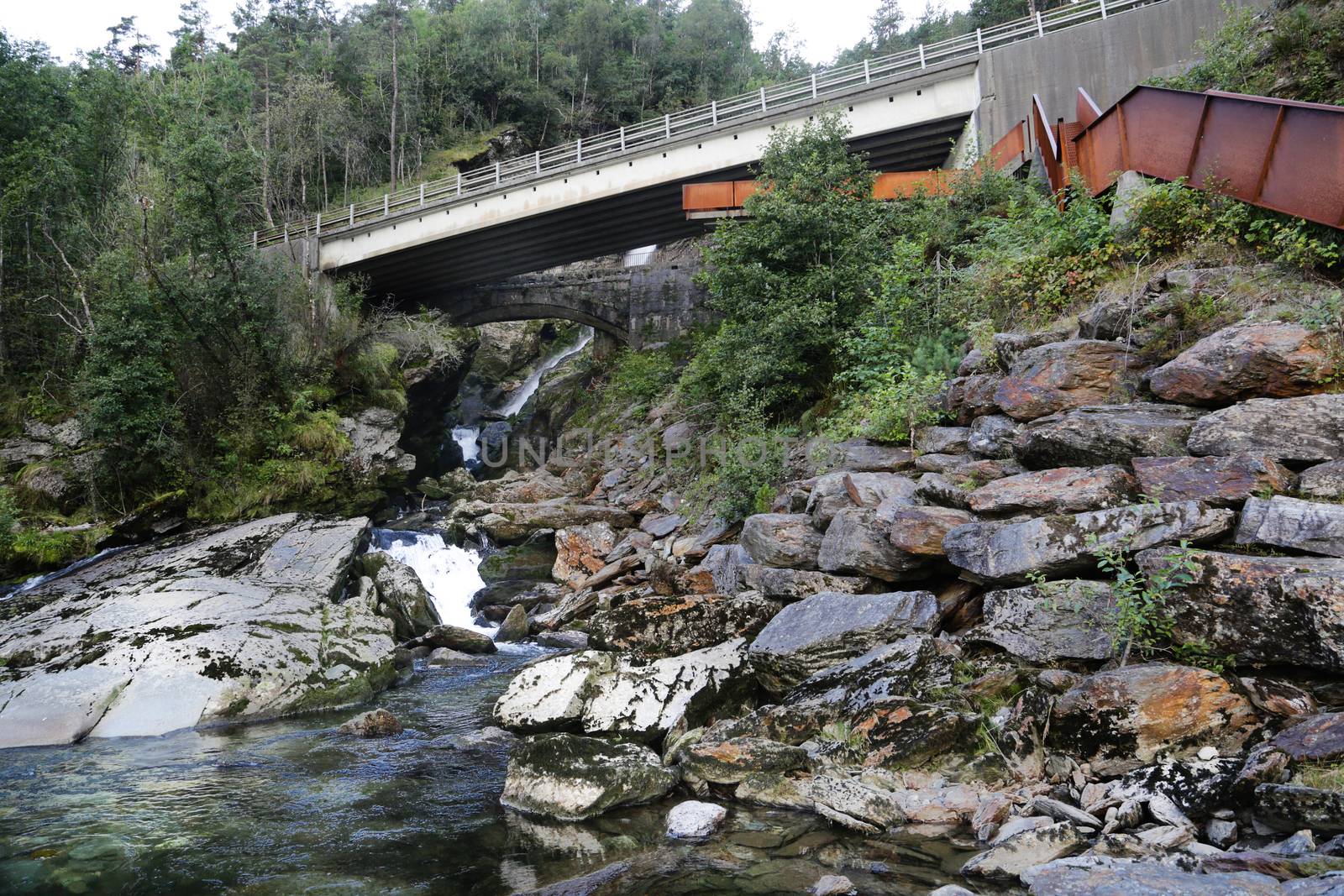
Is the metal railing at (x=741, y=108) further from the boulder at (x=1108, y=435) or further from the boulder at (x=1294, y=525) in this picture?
the boulder at (x=1294, y=525)

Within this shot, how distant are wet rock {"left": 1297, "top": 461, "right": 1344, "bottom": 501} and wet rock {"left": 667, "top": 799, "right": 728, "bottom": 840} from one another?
4.68 m

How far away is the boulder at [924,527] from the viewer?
687 centimetres

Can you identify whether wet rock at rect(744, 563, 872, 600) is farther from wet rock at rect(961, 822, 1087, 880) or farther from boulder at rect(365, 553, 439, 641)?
boulder at rect(365, 553, 439, 641)

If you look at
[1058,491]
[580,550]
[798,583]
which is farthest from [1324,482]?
[580,550]

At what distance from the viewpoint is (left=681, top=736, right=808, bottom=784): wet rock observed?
5.69 meters

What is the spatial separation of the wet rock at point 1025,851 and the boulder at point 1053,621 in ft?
5.57

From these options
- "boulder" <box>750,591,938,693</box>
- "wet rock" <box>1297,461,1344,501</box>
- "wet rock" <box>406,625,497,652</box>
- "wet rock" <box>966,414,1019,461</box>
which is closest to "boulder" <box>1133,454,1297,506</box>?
"wet rock" <box>1297,461,1344,501</box>

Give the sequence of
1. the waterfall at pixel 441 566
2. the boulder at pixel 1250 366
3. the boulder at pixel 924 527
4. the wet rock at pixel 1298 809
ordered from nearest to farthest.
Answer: the wet rock at pixel 1298 809 < the boulder at pixel 1250 366 < the boulder at pixel 924 527 < the waterfall at pixel 441 566

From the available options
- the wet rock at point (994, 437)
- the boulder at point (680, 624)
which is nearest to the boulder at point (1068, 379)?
the wet rock at point (994, 437)

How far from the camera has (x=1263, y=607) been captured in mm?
4609

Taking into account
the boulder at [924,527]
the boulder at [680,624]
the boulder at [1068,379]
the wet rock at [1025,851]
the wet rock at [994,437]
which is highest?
the boulder at [1068,379]

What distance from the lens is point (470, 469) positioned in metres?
28.0

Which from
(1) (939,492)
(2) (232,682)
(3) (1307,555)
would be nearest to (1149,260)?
(1) (939,492)

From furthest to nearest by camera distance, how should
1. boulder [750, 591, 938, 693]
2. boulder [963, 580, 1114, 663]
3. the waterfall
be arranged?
the waterfall
boulder [750, 591, 938, 693]
boulder [963, 580, 1114, 663]
